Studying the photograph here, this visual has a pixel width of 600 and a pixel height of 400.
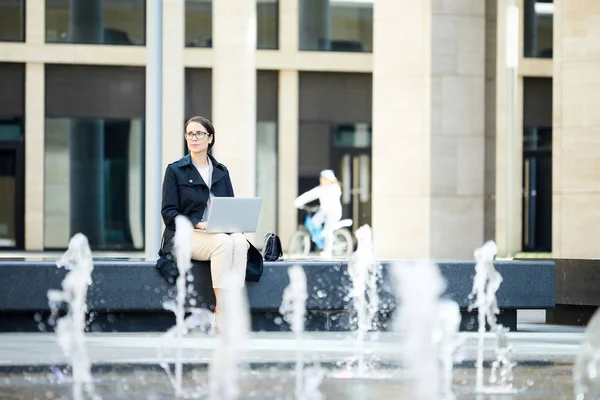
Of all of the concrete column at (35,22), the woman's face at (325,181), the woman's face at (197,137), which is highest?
the concrete column at (35,22)

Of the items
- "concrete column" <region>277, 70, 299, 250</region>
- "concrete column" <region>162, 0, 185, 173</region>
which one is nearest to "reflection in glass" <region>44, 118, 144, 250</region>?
"concrete column" <region>277, 70, 299, 250</region>

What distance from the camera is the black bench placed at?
11812 mm

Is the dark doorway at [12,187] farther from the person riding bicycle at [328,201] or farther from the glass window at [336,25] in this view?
the person riding bicycle at [328,201]

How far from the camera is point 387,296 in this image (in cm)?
1261

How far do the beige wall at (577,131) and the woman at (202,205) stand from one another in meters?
5.29

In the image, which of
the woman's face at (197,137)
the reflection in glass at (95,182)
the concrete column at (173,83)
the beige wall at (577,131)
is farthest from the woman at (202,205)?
the reflection in glass at (95,182)

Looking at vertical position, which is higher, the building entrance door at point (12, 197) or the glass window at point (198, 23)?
the glass window at point (198, 23)

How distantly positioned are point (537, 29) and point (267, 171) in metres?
7.17

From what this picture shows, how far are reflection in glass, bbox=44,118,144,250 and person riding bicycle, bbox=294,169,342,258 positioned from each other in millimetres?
6405

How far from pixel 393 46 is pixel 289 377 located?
12261 mm

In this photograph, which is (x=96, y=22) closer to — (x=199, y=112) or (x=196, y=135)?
(x=199, y=112)

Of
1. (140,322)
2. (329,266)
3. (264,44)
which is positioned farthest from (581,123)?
(264,44)

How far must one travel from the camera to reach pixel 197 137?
1120 cm

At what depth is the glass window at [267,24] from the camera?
31.1 m
